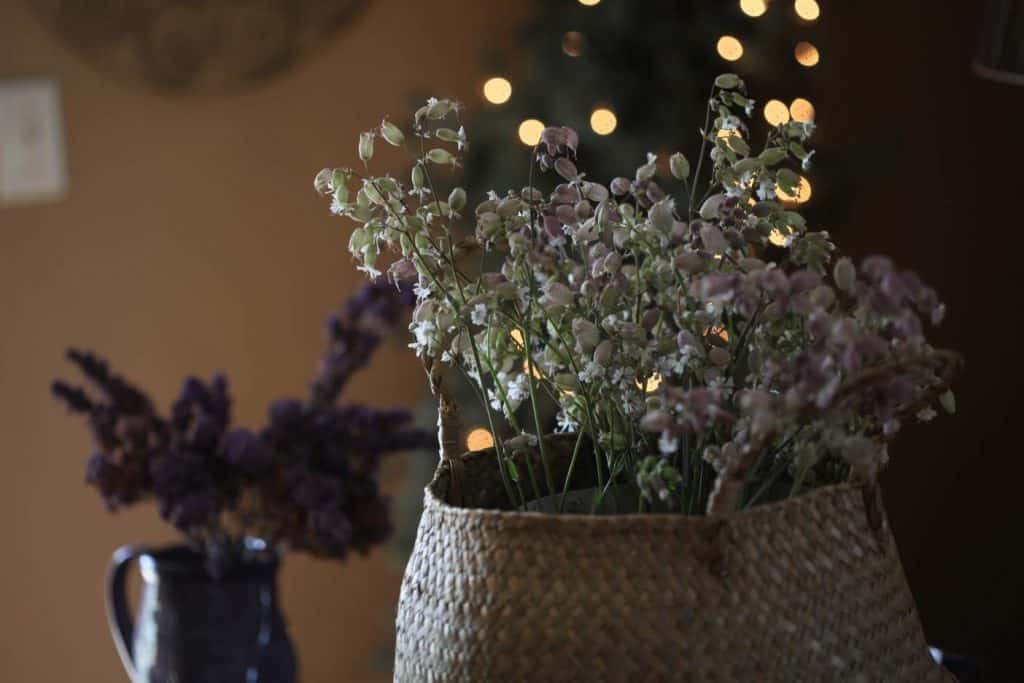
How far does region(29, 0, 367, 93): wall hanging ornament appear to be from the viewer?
2.40 meters

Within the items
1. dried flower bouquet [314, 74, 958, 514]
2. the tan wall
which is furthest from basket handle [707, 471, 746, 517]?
the tan wall

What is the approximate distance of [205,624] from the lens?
83 centimetres

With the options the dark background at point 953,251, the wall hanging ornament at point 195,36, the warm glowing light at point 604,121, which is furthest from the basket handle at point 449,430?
the wall hanging ornament at point 195,36

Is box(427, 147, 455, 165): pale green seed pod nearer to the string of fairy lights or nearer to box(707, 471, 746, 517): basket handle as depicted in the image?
box(707, 471, 746, 517): basket handle

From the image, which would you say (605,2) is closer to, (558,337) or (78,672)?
(558,337)

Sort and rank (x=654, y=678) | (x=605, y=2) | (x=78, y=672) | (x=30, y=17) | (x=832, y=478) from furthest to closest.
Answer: (x=78, y=672), (x=30, y=17), (x=605, y=2), (x=832, y=478), (x=654, y=678)

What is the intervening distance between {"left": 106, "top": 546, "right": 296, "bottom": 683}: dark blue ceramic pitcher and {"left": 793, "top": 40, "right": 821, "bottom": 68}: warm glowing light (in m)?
1.22

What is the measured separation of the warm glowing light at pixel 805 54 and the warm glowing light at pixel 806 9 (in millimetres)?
38

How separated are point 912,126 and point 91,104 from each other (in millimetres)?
1484

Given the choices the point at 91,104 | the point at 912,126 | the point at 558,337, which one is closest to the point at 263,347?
the point at 91,104

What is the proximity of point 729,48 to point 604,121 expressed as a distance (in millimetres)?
189

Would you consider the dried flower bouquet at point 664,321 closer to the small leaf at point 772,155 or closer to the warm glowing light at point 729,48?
the small leaf at point 772,155

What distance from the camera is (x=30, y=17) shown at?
2.37m

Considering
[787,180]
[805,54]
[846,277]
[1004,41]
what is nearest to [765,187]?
[787,180]
